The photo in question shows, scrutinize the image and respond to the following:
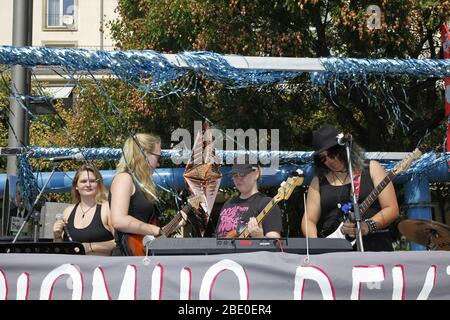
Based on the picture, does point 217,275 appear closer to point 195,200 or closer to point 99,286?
point 99,286

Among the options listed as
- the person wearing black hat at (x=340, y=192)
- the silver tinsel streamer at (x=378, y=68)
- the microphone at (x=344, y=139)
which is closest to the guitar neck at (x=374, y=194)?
the person wearing black hat at (x=340, y=192)

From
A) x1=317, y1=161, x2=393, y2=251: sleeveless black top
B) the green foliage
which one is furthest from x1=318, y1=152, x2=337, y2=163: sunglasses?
the green foliage

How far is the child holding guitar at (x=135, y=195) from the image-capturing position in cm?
494

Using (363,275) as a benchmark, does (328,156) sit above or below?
above

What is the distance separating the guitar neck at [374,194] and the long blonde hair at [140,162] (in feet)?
4.75

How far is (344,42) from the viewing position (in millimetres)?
10508

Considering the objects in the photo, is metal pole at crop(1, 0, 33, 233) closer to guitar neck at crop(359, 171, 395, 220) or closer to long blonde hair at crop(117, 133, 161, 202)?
long blonde hair at crop(117, 133, 161, 202)

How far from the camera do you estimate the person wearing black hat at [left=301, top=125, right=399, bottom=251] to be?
4984 millimetres

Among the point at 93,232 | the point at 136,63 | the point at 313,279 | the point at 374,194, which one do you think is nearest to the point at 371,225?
the point at 374,194

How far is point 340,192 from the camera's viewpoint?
5.11m

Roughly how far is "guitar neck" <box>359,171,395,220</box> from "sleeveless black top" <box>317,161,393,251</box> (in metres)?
0.10

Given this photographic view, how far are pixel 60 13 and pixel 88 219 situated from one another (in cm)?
2745

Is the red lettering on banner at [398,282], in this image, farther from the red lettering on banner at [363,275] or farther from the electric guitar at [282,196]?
the electric guitar at [282,196]
